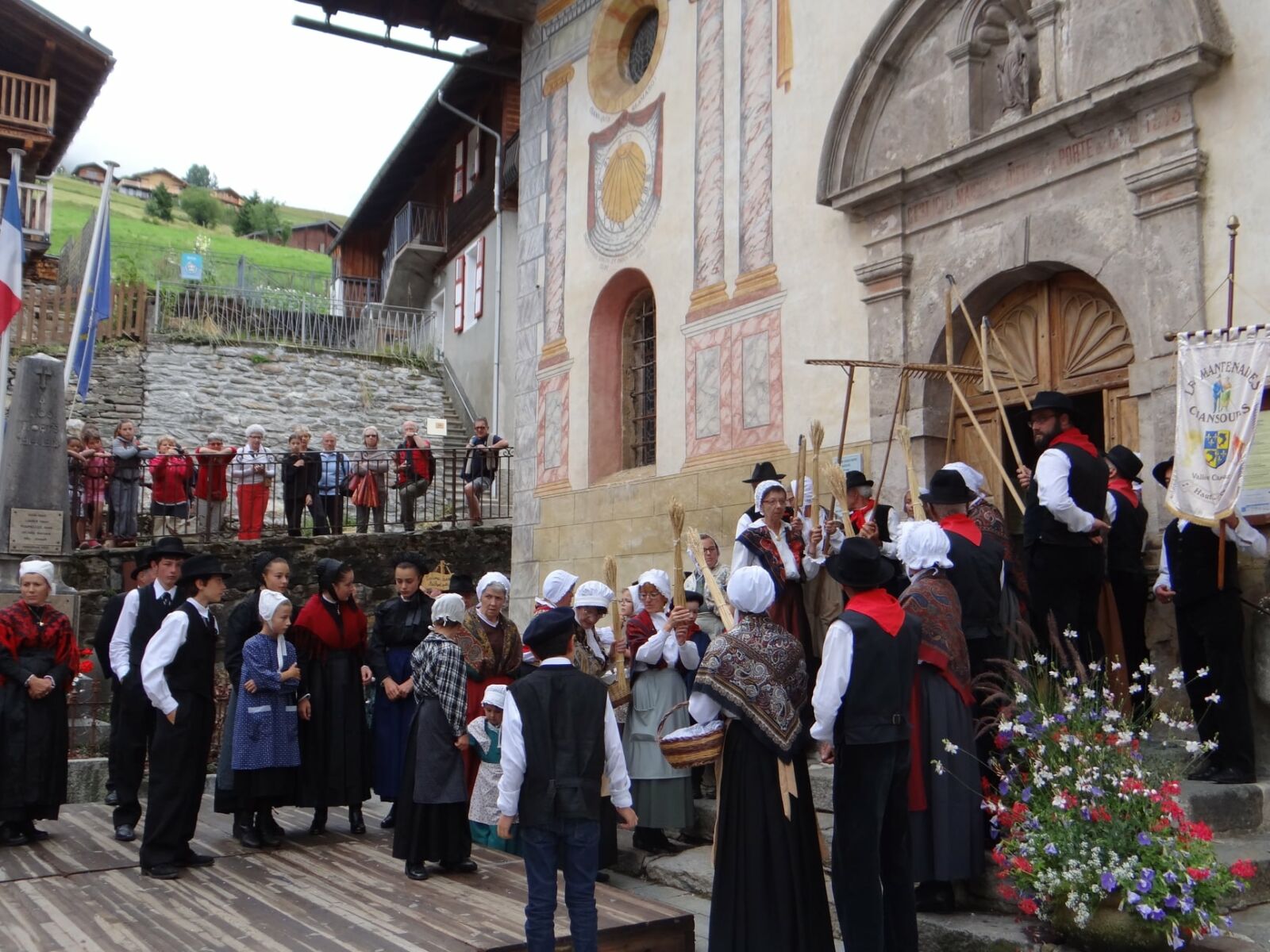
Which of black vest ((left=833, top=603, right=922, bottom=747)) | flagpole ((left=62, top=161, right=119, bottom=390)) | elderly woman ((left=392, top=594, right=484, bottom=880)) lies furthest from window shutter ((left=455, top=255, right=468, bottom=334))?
black vest ((left=833, top=603, right=922, bottom=747))

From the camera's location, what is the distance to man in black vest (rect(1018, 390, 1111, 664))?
615cm

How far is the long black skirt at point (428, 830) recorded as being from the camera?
6492mm

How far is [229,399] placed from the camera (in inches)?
850

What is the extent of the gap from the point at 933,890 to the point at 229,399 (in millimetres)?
18707

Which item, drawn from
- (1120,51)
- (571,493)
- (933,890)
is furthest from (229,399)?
(933,890)

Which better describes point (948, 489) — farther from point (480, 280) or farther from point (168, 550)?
point (480, 280)

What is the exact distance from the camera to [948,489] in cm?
593

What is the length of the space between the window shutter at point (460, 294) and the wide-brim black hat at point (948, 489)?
1710 cm

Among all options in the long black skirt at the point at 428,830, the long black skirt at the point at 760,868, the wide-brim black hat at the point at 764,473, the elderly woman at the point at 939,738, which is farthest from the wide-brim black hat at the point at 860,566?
the wide-brim black hat at the point at 764,473

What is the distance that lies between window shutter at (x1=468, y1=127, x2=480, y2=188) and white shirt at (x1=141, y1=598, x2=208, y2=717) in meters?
16.4

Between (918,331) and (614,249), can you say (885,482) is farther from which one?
(614,249)

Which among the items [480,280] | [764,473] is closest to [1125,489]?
[764,473]

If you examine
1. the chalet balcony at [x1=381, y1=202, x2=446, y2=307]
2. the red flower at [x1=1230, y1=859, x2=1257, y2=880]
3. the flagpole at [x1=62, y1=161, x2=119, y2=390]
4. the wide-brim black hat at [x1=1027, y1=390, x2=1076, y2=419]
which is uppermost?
the chalet balcony at [x1=381, y1=202, x2=446, y2=307]

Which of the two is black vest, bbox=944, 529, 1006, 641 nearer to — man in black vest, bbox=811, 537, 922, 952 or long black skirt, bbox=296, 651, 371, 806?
man in black vest, bbox=811, 537, 922, 952
